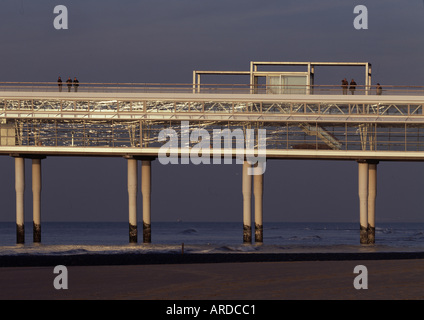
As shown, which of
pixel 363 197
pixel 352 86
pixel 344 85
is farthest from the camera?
pixel 363 197

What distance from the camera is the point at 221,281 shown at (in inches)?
1131

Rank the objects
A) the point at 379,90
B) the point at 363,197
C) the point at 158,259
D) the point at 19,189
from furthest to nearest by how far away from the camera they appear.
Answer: the point at 19,189 → the point at 363,197 → the point at 379,90 → the point at 158,259

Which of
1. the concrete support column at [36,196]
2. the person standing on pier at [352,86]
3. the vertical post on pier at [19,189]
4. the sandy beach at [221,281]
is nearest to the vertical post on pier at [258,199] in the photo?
the person standing on pier at [352,86]

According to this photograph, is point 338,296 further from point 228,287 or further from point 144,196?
point 144,196

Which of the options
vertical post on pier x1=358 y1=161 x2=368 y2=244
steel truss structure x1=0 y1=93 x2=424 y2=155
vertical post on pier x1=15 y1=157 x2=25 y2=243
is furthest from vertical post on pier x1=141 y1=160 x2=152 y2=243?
vertical post on pier x1=358 y1=161 x2=368 y2=244

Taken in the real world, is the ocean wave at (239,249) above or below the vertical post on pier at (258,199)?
below

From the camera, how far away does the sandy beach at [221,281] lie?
979 inches

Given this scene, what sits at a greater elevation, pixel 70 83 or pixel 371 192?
pixel 70 83

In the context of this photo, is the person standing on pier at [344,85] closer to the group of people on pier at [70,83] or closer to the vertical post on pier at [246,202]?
the vertical post on pier at [246,202]

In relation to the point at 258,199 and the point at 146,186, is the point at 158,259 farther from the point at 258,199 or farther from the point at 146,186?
the point at 258,199

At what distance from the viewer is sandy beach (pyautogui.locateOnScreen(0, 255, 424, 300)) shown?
24875mm

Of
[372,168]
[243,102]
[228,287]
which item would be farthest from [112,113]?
[228,287]

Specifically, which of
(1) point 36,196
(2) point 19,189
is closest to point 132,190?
(1) point 36,196

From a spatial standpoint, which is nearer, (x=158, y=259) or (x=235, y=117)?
(x=158, y=259)
